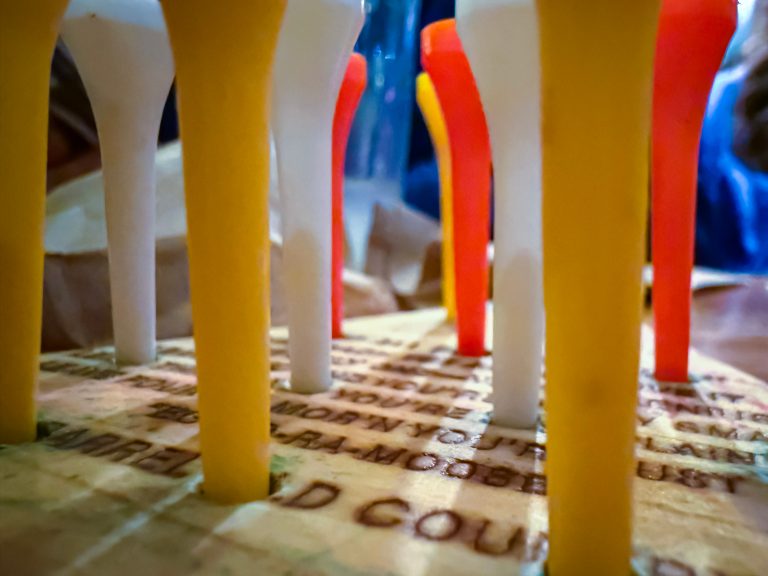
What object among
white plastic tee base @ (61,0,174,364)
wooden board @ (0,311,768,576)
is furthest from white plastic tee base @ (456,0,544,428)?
white plastic tee base @ (61,0,174,364)

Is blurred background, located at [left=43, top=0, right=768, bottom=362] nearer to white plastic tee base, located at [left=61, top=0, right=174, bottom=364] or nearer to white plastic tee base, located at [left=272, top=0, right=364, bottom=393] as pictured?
white plastic tee base, located at [left=61, top=0, right=174, bottom=364]

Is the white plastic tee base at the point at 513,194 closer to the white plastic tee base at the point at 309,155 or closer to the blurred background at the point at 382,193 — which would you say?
the white plastic tee base at the point at 309,155

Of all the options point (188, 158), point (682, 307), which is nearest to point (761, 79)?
point (682, 307)

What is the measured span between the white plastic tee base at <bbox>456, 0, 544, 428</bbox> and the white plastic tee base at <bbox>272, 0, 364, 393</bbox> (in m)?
0.11

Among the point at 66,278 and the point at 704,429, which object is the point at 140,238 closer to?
the point at 66,278

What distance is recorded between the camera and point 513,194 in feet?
1.40

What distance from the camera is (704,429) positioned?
1.40 ft

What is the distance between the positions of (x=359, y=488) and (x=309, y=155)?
0.89 ft

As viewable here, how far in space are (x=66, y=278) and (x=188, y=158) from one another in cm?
51

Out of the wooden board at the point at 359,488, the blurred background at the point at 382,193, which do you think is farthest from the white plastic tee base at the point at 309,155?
the blurred background at the point at 382,193

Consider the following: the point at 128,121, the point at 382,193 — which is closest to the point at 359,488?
the point at 128,121

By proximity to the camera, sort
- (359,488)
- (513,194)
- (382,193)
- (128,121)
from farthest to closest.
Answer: (382,193) < (128,121) < (513,194) < (359,488)

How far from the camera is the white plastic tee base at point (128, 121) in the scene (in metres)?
0.52

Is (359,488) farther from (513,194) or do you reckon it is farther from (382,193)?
(382,193)
